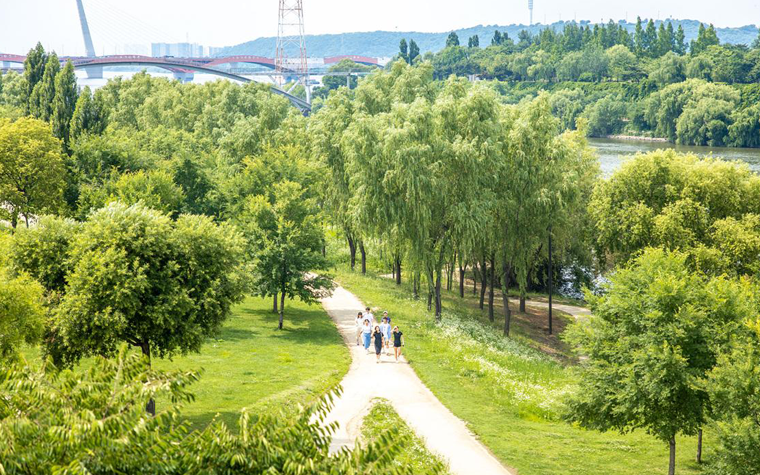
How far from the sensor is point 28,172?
4394 cm

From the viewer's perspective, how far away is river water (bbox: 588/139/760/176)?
97819 mm

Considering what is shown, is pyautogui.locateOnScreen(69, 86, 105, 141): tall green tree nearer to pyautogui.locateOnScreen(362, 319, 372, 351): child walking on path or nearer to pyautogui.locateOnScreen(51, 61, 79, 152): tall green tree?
pyautogui.locateOnScreen(51, 61, 79, 152): tall green tree

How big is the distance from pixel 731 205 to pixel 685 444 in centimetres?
2168

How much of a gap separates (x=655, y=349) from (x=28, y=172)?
36539mm

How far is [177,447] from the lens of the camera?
9672 millimetres

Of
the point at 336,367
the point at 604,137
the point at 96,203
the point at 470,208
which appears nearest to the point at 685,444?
the point at 336,367

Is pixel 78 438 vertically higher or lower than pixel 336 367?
higher

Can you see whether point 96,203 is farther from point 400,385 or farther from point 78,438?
point 78,438

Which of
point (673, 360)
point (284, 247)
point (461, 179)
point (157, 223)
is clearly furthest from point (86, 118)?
point (673, 360)

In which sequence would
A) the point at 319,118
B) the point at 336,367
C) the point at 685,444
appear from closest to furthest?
the point at 685,444, the point at 336,367, the point at 319,118

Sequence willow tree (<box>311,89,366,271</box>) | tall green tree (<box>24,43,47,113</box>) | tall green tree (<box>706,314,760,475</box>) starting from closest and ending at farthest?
tall green tree (<box>706,314,760,475</box>) → willow tree (<box>311,89,366,271</box>) → tall green tree (<box>24,43,47,113</box>)

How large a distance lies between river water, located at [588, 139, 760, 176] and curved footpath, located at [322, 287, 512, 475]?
6480 centimetres

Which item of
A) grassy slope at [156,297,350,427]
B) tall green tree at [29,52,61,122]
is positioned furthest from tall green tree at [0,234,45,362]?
tall green tree at [29,52,61,122]

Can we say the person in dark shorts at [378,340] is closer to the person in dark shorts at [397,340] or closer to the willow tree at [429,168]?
the person in dark shorts at [397,340]
